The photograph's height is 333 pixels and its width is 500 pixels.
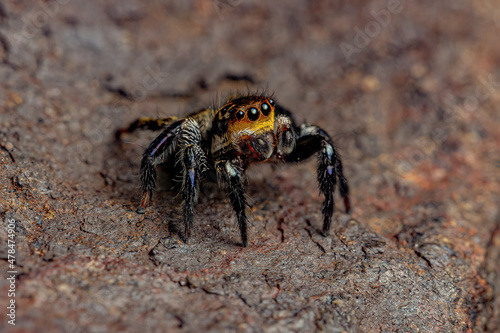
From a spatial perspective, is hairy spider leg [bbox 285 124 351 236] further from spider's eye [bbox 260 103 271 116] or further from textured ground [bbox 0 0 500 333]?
spider's eye [bbox 260 103 271 116]

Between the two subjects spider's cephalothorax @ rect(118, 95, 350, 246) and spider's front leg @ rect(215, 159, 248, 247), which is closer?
spider's front leg @ rect(215, 159, 248, 247)

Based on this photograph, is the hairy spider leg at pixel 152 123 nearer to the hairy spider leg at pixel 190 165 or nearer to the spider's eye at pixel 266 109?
the hairy spider leg at pixel 190 165

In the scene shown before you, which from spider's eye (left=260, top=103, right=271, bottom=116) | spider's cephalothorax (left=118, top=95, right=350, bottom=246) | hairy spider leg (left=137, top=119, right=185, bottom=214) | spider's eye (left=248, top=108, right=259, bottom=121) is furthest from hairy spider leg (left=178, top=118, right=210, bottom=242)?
→ spider's eye (left=260, top=103, right=271, bottom=116)

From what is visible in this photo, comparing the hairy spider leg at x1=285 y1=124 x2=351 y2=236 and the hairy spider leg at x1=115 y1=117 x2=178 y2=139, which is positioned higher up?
the hairy spider leg at x1=115 y1=117 x2=178 y2=139

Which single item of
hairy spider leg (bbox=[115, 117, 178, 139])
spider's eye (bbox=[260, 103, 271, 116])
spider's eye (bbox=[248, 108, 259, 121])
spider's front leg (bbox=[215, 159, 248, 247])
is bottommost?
spider's front leg (bbox=[215, 159, 248, 247])

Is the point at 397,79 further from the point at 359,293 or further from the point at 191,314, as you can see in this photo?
the point at 191,314

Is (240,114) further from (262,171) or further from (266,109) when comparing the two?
(262,171)

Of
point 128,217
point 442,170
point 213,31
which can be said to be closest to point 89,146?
point 128,217

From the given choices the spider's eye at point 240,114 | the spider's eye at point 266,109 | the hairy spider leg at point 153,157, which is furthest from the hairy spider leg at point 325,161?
the hairy spider leg at point 153,157
